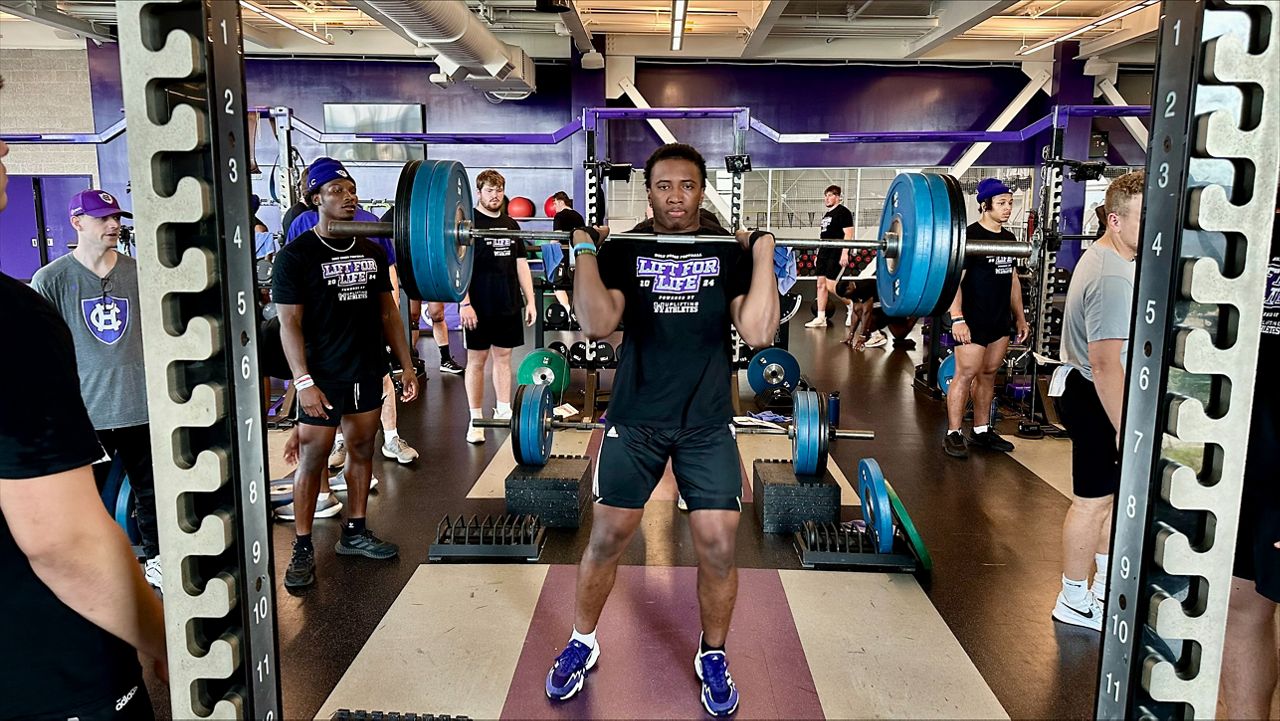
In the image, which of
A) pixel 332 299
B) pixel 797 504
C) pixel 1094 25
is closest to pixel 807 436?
pixel 797 504

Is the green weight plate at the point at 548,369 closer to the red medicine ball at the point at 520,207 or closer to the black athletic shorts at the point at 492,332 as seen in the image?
the black athletic shorts at the point at 492,332

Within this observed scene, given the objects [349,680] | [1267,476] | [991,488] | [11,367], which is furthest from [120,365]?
[991,488]

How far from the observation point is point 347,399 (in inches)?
99.7

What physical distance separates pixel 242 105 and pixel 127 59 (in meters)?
0.11

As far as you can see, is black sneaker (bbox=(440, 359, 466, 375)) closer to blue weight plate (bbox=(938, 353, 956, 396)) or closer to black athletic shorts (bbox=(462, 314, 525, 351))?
black athletic shorts (bbox=(462, 314, 525, 351))

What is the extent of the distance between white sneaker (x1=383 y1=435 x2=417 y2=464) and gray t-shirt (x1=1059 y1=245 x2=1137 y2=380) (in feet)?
9.14

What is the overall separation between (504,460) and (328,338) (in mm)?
1433

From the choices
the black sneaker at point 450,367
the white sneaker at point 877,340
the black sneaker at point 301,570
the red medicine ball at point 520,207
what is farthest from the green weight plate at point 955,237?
the red medicine ball at point 520,207

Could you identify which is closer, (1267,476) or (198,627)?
(198,627)

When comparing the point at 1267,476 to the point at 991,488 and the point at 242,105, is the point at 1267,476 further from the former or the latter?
the point at 991,488

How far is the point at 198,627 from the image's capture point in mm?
878

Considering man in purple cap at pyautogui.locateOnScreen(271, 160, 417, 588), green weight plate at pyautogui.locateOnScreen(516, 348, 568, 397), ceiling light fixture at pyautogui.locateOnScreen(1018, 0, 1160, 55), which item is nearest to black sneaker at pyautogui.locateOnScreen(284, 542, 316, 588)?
man in purple cap at pyautogui.locateOnScreen(271, 160, 417, 588)

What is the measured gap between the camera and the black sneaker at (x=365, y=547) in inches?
104

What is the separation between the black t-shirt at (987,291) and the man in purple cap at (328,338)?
9.18 feet
